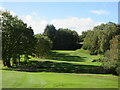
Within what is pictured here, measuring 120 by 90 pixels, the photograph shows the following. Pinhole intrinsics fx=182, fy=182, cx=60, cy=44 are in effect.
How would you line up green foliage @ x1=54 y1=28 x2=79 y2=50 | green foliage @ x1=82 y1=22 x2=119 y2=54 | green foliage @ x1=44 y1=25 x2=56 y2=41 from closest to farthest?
1. green foliage @ x1=82 y1=22 x2=119 y2=54
2. green foliage @ x1=44 y1=25 x2=56 y2=41
3. green foliage @ x1=54 y1=28 x2=79 y2=50

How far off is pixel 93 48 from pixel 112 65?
3760 cm

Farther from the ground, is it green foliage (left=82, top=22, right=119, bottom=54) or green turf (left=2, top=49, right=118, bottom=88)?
green foliage (left=82, top=22, right=119, bottom=54)

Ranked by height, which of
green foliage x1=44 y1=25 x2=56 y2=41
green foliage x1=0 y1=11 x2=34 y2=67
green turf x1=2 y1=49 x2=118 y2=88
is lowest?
green turf x1=2 y1=49 x2=118 y2=88

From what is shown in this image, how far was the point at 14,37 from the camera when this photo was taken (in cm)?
3052

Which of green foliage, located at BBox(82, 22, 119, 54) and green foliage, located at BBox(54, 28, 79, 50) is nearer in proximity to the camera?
green foliage, located at BBox(82, 22, 119, 54)

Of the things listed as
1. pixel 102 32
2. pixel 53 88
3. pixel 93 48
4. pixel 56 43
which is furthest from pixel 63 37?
pixel 53 88

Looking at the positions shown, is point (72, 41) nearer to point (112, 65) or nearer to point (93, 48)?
point (93, 48)

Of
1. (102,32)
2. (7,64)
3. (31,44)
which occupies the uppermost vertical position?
(102,32)

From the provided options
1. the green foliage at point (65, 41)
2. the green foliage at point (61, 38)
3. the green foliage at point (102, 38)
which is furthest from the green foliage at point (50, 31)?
the green foliage at point (102, 38)

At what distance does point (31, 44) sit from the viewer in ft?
106

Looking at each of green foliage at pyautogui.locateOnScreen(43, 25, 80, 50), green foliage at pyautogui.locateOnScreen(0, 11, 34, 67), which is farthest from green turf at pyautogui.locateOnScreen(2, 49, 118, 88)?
green foliage at pyautogui.locateOnScreen(43, 25, 80, 50)

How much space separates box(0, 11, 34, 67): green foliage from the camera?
2956cm

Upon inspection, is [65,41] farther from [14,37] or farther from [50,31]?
[14,37]

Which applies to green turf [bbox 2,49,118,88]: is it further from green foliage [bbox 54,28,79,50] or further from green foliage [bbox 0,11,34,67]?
green foliage [bbox 54,28,79,50]
